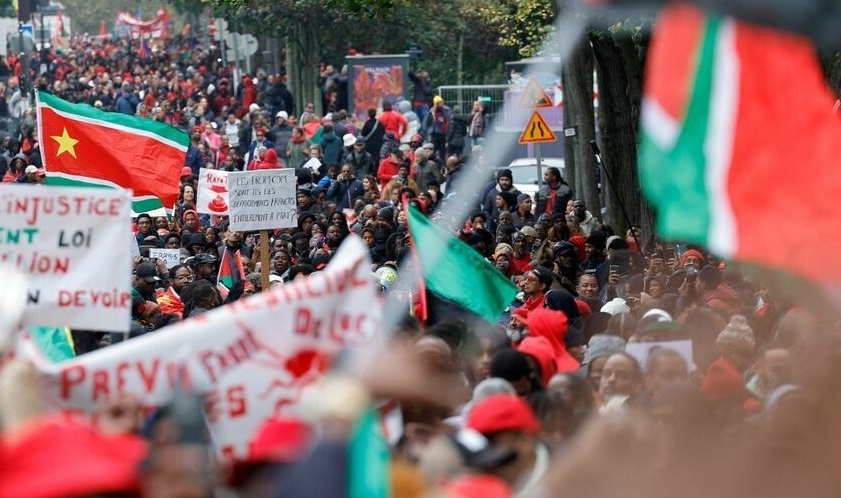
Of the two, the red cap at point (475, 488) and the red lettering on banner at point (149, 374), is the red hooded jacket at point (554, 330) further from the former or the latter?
the red cap at point (475, 488)

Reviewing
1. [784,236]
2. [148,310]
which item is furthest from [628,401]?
[148,310]

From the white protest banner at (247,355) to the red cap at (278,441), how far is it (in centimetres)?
47

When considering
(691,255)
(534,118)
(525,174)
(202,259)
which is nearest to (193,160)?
(525,174)

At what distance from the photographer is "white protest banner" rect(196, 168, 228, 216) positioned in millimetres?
21875

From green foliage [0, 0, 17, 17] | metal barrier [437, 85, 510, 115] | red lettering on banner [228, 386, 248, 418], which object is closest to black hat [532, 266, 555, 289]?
red lettering on banner [228, 386, 248, 418]

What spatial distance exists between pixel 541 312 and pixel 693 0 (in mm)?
5415

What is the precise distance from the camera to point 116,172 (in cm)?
1503

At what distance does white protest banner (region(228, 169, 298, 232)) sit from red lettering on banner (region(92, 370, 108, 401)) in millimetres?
9545

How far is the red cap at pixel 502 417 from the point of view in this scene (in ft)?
23.0

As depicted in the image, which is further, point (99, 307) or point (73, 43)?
point (73, 43)

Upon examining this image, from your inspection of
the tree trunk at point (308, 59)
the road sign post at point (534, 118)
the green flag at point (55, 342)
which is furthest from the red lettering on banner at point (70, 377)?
the tree trunk at point (308, 59)

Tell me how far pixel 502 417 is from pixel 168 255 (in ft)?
39.4

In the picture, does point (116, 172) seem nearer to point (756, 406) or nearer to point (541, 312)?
point (541, 312)

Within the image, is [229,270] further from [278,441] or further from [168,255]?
[278,441]
